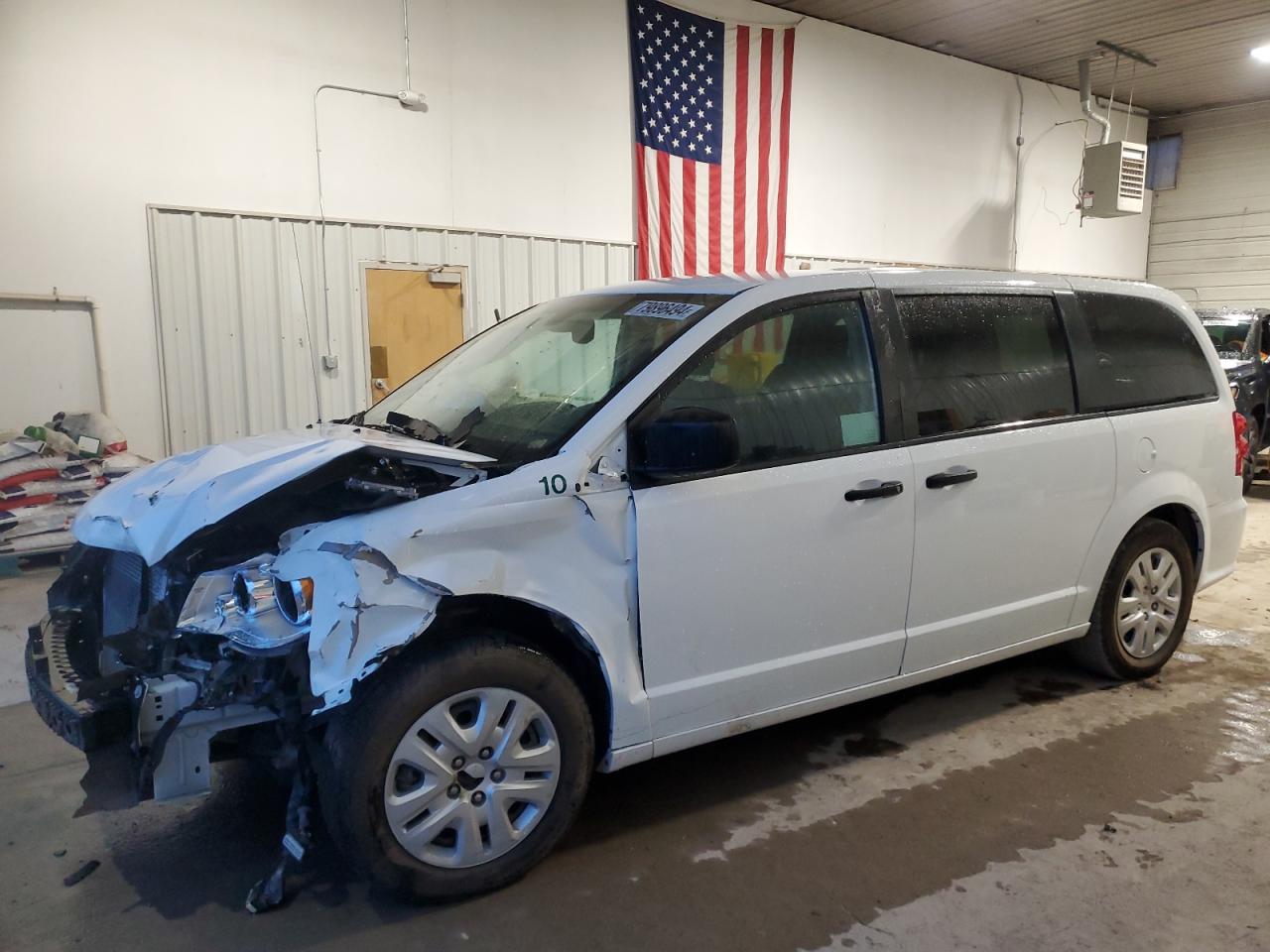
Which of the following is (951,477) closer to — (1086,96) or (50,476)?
(50,476)

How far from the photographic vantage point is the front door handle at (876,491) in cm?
284

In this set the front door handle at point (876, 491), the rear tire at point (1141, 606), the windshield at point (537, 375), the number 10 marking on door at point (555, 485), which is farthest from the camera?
the rear tire at point (1141, 606)

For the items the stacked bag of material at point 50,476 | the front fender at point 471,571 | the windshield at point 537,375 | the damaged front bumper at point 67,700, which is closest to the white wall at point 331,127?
the stacked bag of material at point 50,476

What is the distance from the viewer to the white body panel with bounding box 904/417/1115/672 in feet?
10.0

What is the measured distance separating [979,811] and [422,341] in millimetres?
5953

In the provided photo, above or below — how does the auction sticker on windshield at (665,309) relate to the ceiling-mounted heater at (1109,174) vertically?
below

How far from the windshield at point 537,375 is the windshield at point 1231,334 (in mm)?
8174

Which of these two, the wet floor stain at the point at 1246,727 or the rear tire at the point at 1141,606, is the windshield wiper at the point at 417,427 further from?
the wet floor stain at the point at 1246,727

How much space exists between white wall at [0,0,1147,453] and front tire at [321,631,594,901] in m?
5.24

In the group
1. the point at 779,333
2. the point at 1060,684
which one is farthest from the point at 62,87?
the point at 1060,684

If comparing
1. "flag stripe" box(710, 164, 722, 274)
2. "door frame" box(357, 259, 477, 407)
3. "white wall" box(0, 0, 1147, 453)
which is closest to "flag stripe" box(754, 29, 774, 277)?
"white wall" box(0, 0, 1147, 453)

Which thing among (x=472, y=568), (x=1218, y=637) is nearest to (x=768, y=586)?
(x=472, y=568)

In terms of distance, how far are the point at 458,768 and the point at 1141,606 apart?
304cm

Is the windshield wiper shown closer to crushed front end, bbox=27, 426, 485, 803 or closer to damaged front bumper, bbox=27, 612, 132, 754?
crushed front end, bbox=27, 426, 485, 803
